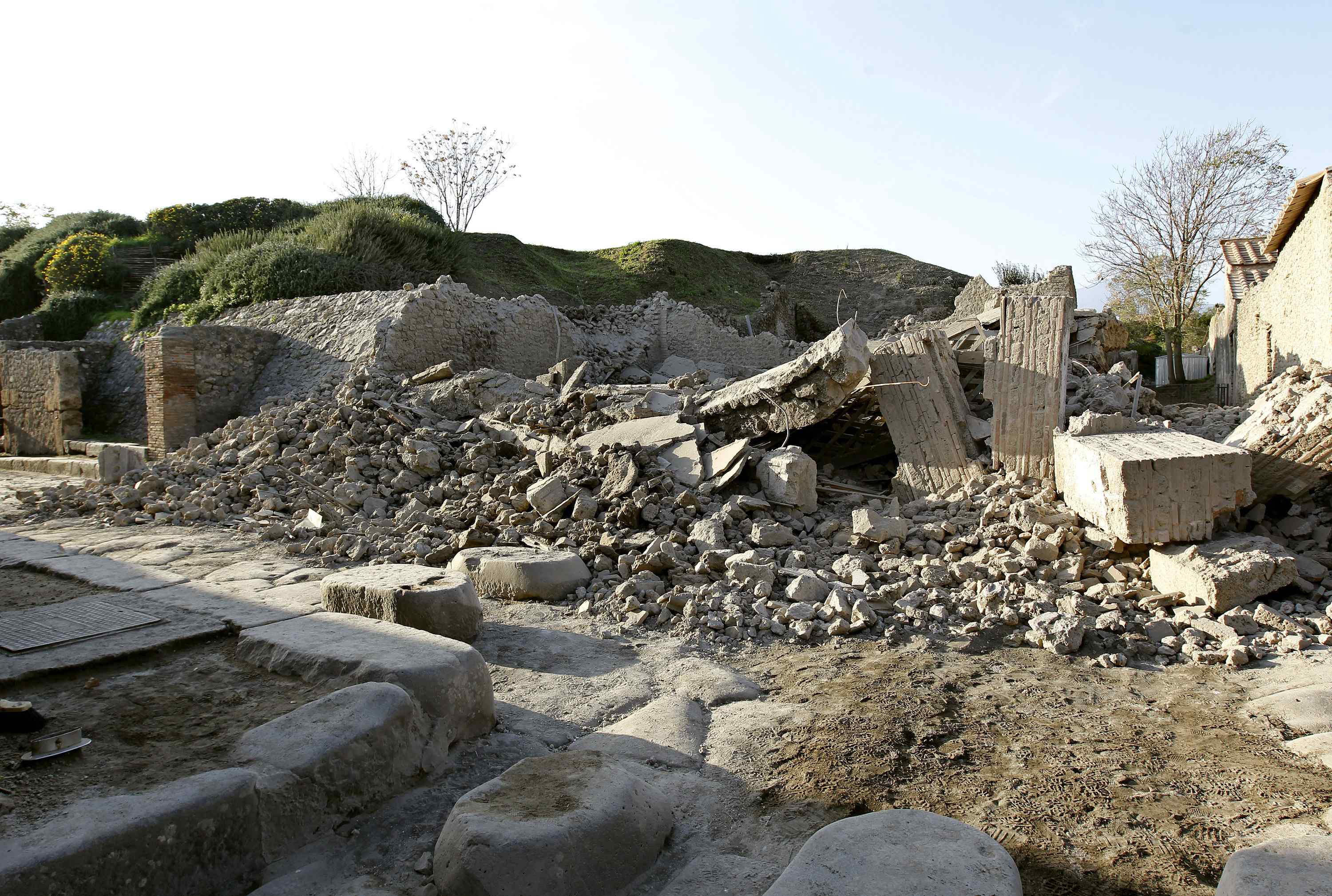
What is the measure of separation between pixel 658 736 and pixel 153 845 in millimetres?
1687

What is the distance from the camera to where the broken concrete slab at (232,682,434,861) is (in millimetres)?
2389

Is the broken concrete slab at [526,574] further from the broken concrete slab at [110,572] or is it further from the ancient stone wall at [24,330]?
the ancient stone wall at [24,330]

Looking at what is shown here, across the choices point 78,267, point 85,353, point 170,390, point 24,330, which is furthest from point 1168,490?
point 78,267

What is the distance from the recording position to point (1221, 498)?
169 inches

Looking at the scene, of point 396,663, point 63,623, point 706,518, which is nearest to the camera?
point 396,663

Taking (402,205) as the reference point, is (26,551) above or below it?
below

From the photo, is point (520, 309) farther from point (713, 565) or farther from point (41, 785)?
point (41, 785)

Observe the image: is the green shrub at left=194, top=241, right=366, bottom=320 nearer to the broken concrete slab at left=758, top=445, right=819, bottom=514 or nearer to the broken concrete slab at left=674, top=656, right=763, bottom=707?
the broken concrete slab at left=758, top=445, right=819, bottom=514

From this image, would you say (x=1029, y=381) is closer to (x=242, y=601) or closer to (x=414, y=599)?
(x=414, y=599)

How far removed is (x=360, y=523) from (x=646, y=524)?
2.31 metres

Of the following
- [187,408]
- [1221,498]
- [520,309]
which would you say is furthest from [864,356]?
[187,408]

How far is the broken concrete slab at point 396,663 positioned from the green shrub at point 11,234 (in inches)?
1077

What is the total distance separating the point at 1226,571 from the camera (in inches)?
158

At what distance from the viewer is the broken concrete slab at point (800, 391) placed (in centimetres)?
584
